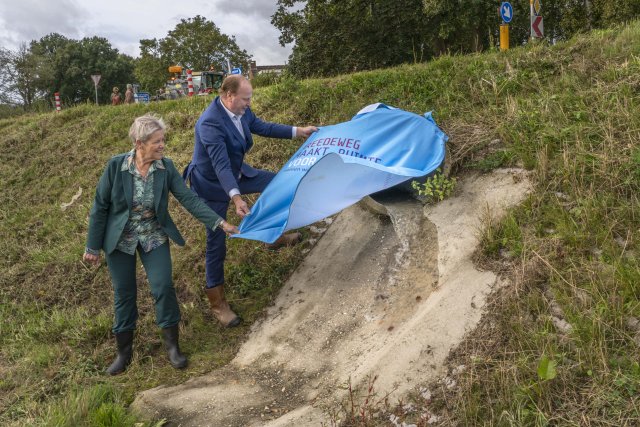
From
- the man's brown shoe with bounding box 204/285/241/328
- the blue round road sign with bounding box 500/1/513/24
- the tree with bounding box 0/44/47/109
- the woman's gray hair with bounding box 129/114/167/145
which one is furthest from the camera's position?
the tree with bounding box 0/44/47/109

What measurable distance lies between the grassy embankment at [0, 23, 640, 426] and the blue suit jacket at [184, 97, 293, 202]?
1.12 metres

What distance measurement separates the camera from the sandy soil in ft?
12.7

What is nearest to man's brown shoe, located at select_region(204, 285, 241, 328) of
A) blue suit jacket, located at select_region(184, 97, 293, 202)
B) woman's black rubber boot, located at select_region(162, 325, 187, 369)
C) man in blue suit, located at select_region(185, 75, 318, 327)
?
man in blue suit, located at select_region(185, 75, 318, 327)

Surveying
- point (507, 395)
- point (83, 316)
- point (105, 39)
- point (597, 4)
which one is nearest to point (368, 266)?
point (507, 395)

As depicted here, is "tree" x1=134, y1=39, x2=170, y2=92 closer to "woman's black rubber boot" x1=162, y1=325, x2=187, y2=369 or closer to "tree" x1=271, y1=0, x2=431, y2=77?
"tree" x1=271, y1=0, x2=431, y2=77

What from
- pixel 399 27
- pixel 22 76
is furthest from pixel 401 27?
pixel 22 76

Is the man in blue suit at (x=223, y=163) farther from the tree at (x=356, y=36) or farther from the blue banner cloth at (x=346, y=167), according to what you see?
the tree at (x=356, y=36)

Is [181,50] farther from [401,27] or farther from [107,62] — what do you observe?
[401,27]

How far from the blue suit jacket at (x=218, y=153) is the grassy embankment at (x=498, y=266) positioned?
112 centimetres

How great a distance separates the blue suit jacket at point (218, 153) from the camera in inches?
192

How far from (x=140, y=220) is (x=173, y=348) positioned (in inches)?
45.6

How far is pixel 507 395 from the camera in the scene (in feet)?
10.3

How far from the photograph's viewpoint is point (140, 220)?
4.60 m

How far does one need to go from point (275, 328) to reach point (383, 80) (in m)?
4.16
